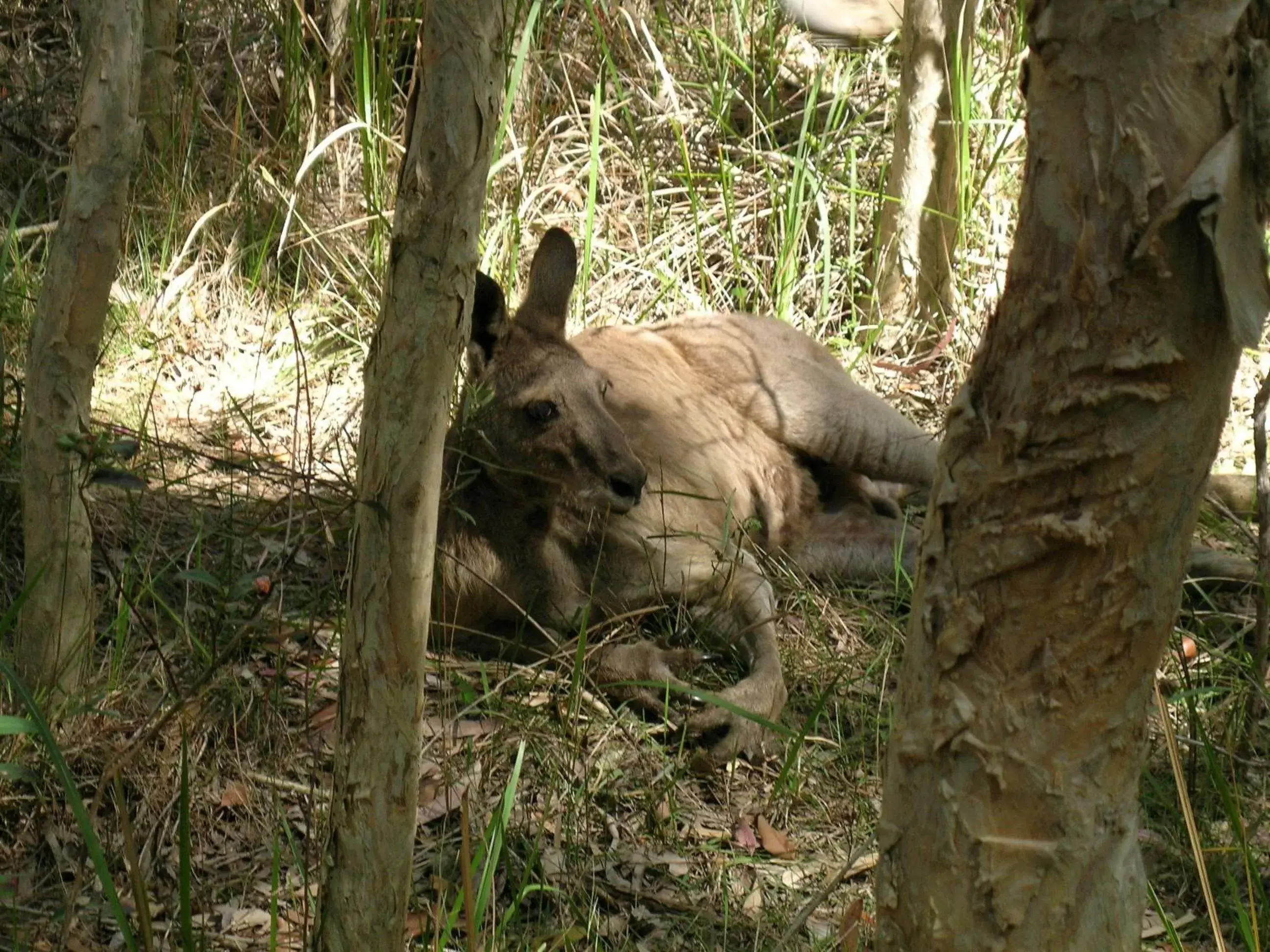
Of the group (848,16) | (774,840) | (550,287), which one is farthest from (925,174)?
(774,840)

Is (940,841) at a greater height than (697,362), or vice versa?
(697,362)

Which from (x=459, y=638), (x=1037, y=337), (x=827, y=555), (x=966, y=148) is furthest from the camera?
(x=966, y=148)

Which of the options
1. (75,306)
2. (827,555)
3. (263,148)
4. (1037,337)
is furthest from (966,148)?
(1037,337)

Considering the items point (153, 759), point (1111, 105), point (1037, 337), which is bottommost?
point (153, 759)

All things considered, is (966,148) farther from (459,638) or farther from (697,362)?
(459,638)

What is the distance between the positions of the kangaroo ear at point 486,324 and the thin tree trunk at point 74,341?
1301 millimetres

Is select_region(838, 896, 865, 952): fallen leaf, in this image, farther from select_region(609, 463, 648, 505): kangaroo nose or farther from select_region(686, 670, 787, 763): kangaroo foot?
select_region(609, 463, 648, 505): kangaroo nose

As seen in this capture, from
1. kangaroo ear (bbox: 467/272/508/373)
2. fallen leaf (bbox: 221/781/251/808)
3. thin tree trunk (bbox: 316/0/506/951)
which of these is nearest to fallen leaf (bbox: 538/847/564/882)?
fallen leaf (bbox: 221/781/251/808)

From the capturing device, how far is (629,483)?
4.43 m

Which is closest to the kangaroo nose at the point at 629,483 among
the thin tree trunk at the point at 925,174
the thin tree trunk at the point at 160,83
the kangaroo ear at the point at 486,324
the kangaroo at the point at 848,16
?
the kangaroo ear at the point at 486,324

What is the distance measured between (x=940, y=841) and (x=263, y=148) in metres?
5.36

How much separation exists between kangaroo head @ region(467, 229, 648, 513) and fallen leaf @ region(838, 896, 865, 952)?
185 centimetres

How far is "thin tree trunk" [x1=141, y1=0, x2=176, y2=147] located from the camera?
19.4ft

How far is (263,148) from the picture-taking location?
6.66 metres
